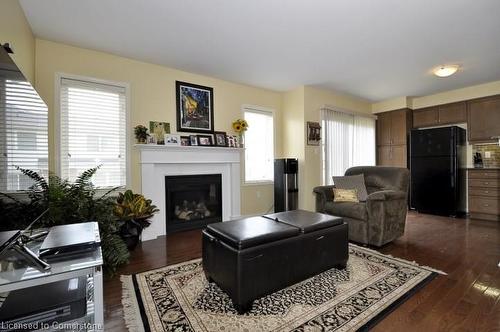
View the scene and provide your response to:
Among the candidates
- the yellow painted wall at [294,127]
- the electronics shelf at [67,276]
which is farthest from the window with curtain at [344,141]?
the electronics shelf at [67,276]

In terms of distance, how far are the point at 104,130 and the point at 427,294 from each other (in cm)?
377

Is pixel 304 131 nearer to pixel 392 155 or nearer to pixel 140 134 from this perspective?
pixel 392 155

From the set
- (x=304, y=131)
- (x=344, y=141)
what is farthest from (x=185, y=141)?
(x=344, y=141)

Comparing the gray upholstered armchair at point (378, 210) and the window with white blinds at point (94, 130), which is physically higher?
the window with white blinds at point (94, 130)

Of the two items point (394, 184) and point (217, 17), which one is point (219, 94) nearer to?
point (217, 17)

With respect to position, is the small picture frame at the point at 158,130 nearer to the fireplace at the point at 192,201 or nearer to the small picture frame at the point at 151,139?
the small picture frame at the point at 151,139

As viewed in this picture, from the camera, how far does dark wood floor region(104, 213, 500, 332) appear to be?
156 centimetres

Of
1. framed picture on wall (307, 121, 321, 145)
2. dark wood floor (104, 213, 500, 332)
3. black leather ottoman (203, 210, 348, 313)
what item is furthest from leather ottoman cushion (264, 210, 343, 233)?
framed picture on wall (307, 121, 321, 145)

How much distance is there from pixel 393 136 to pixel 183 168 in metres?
4.64

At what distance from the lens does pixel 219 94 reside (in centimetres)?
407

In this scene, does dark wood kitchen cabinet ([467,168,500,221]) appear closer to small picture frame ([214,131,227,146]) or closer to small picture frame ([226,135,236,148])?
small picture frame ([226,135,236,148])

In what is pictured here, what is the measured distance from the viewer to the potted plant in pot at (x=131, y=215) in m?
2.73

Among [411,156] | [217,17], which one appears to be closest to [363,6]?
[217,17]

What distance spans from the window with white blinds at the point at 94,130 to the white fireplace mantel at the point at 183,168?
318 mm
